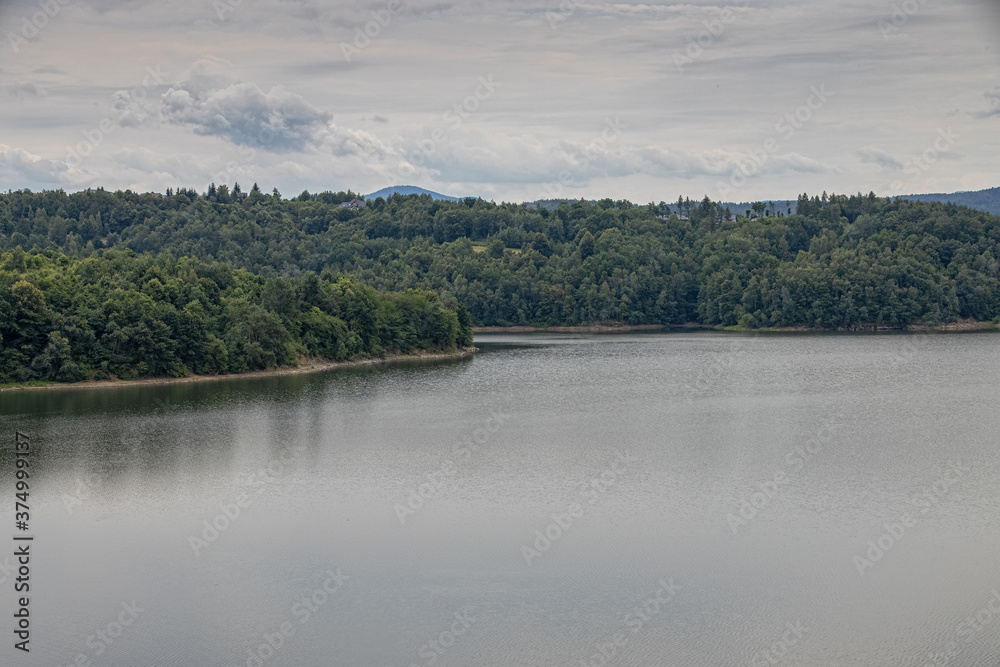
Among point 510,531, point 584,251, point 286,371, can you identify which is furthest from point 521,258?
point 510,531

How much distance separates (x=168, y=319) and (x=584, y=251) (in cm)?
9919

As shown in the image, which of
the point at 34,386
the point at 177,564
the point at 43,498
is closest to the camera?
the point at 177,564

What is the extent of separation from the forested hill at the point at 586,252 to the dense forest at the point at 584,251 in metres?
0.25

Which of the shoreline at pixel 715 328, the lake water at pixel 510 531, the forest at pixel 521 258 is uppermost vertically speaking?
the forest at pixel 521 258

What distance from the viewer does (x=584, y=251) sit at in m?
157

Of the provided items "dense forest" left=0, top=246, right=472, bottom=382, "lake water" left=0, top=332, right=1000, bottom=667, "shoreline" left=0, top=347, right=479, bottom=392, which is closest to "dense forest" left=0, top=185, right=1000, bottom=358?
"shoreline" left=0, top=347, right=479, bottom=392

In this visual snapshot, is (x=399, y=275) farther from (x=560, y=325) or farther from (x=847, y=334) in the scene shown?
(x=847, y=334)

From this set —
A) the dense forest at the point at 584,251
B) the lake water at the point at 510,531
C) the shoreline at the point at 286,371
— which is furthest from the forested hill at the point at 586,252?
the lake water at the point at 510,531

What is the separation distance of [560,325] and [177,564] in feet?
377

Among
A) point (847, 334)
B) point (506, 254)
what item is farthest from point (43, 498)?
point (506, 254)

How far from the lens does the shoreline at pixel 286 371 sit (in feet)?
197

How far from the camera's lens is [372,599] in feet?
77.9

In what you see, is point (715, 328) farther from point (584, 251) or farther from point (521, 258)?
point (521, 258)

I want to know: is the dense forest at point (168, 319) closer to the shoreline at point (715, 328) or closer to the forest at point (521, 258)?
the forest at point (521, 258)
